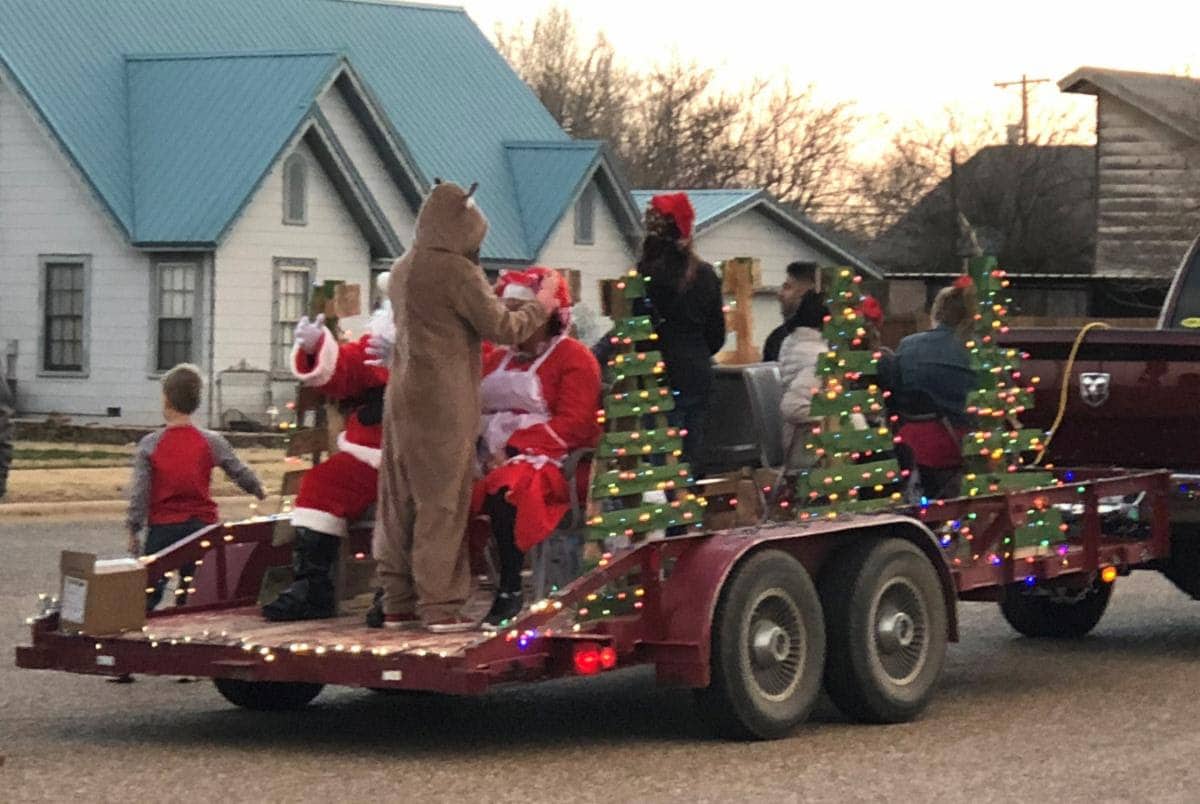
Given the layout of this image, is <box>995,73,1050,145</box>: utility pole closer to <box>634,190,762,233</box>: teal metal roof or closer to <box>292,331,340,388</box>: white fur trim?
<box>634,190,762,233</box>: teal metal roof

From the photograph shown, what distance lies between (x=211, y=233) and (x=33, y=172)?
3.22 m

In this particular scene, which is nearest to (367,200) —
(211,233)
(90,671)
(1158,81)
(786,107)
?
(211,233)

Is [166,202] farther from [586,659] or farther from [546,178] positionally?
[586,659]

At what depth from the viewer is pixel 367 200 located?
3672cm

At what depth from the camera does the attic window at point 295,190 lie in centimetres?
3616

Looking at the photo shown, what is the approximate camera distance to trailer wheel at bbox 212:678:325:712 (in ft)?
35.2

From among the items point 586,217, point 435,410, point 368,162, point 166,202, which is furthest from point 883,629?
point 586,217

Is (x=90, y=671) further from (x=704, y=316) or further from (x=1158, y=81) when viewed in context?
(x=1158, y=81)

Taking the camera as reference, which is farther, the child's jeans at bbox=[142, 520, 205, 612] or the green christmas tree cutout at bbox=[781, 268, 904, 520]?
the child's jeans at bbox=[142, 520, 205, 612]

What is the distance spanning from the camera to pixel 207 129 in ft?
118

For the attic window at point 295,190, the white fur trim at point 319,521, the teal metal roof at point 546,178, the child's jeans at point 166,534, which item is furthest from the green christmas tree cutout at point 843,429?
the teal metal roof at point 546,178

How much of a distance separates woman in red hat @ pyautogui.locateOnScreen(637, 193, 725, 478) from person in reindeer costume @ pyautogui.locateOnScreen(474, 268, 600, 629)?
47 centimetres

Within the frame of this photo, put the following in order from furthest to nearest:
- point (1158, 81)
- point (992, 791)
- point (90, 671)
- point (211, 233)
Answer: point (1158, 81), point (211, 233), point (90, 671), point (992, 791)

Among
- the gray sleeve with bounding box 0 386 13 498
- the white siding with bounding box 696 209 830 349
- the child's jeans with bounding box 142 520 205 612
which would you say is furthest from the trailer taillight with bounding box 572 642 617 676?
the white siding with bounding box 696 209 830 349
